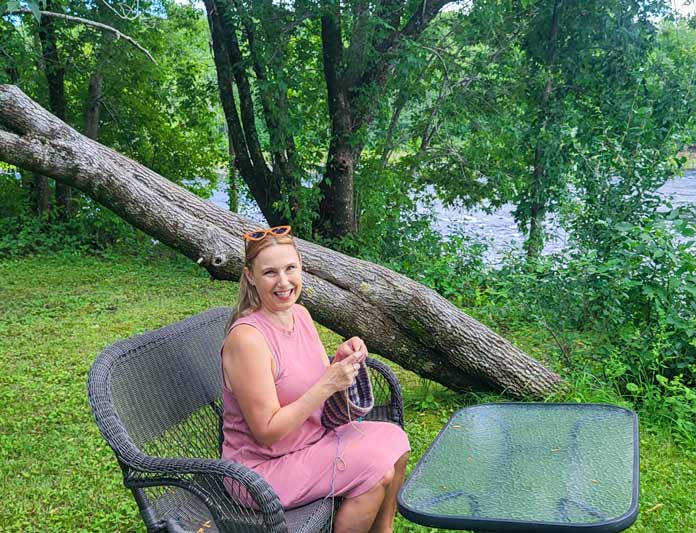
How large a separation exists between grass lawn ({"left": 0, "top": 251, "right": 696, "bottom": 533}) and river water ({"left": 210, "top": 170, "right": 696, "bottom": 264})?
4.82 ft

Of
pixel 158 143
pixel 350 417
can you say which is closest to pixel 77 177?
pixel 350 417

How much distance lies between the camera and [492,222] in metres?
14.1

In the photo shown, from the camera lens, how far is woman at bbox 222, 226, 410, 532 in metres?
2.05

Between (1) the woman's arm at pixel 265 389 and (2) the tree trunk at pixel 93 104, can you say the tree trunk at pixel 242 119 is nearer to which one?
(2) the tree trunk at pixel 93 104

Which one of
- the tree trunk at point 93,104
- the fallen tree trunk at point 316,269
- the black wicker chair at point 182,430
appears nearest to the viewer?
the black wicker chair at point 182,430

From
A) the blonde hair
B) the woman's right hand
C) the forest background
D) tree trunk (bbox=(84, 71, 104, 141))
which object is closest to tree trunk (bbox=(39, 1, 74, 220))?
the forest background

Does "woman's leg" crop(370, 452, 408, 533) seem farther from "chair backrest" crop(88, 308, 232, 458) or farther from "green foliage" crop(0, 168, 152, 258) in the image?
"green foliage" crop(0, 168, 152, 258)

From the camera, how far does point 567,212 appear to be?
5.30 metres

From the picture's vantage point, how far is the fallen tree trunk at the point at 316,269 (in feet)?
11.6

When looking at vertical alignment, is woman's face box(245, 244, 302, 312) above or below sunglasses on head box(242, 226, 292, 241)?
below

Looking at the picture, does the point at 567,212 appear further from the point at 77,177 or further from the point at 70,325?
the point at 70,325

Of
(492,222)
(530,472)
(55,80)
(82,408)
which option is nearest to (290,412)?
(530,472)

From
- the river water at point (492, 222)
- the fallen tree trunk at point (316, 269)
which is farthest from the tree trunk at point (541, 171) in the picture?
the fallen tree trunk at point (316, 269)

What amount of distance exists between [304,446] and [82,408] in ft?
8.46
